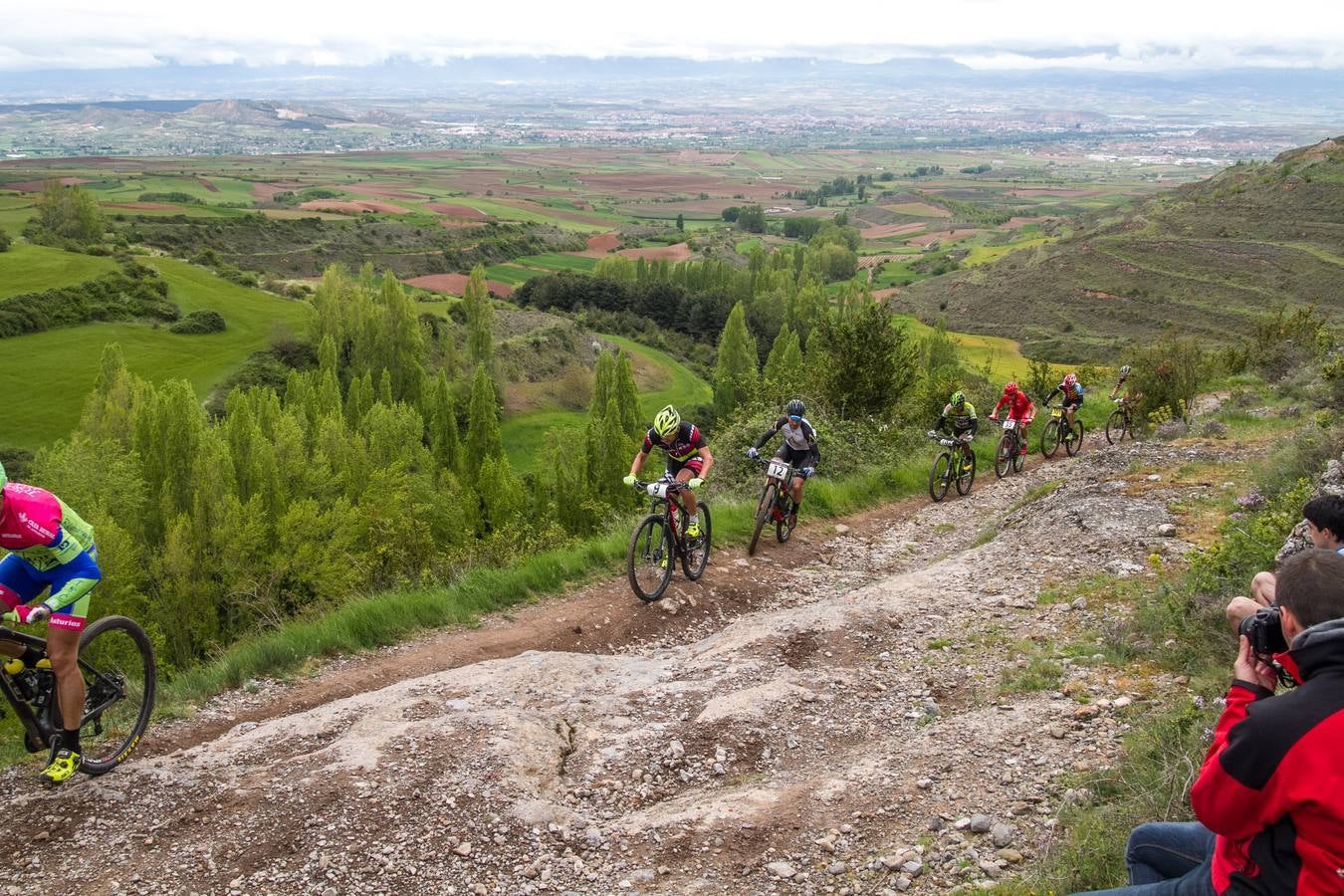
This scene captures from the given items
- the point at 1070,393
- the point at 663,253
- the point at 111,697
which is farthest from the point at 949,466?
the point at 663,253

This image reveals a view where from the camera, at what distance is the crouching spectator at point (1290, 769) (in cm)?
325

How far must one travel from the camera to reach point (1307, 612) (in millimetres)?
3596

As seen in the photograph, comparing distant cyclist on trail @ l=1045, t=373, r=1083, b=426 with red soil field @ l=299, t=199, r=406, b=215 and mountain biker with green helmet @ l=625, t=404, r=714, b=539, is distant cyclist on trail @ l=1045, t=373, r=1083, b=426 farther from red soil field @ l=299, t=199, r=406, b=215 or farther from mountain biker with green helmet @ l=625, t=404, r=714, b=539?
red soil field @ l=299, t=199, r=406, b=215

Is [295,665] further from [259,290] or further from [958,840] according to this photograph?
[259,290]

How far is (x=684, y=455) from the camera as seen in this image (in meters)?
11.7

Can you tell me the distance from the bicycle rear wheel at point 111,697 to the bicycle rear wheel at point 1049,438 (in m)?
19.3

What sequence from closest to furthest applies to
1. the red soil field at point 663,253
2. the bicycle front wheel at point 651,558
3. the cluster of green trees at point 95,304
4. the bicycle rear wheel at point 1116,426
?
the bicycle front wheel at point 651,558 < the bicycle rear wheel at point 1116,426 < the cluster of green trees at point 95,304 < the red soil field at point 663,253

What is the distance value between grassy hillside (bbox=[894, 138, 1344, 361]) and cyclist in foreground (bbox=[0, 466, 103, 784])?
69580 millimetres

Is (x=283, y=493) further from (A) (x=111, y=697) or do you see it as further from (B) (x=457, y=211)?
(B) (x=457, y=211)

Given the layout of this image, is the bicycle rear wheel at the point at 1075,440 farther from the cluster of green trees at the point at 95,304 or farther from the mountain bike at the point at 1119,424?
the cluster of green trees at the point at 95,304

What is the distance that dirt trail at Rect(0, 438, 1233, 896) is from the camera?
575cm

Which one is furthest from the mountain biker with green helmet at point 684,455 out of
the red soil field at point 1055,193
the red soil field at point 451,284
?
the red soil field at point 1055,193

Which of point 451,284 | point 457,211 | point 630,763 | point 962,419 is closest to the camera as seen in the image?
point 630,763

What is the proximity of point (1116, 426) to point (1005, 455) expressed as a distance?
17.0 feet
